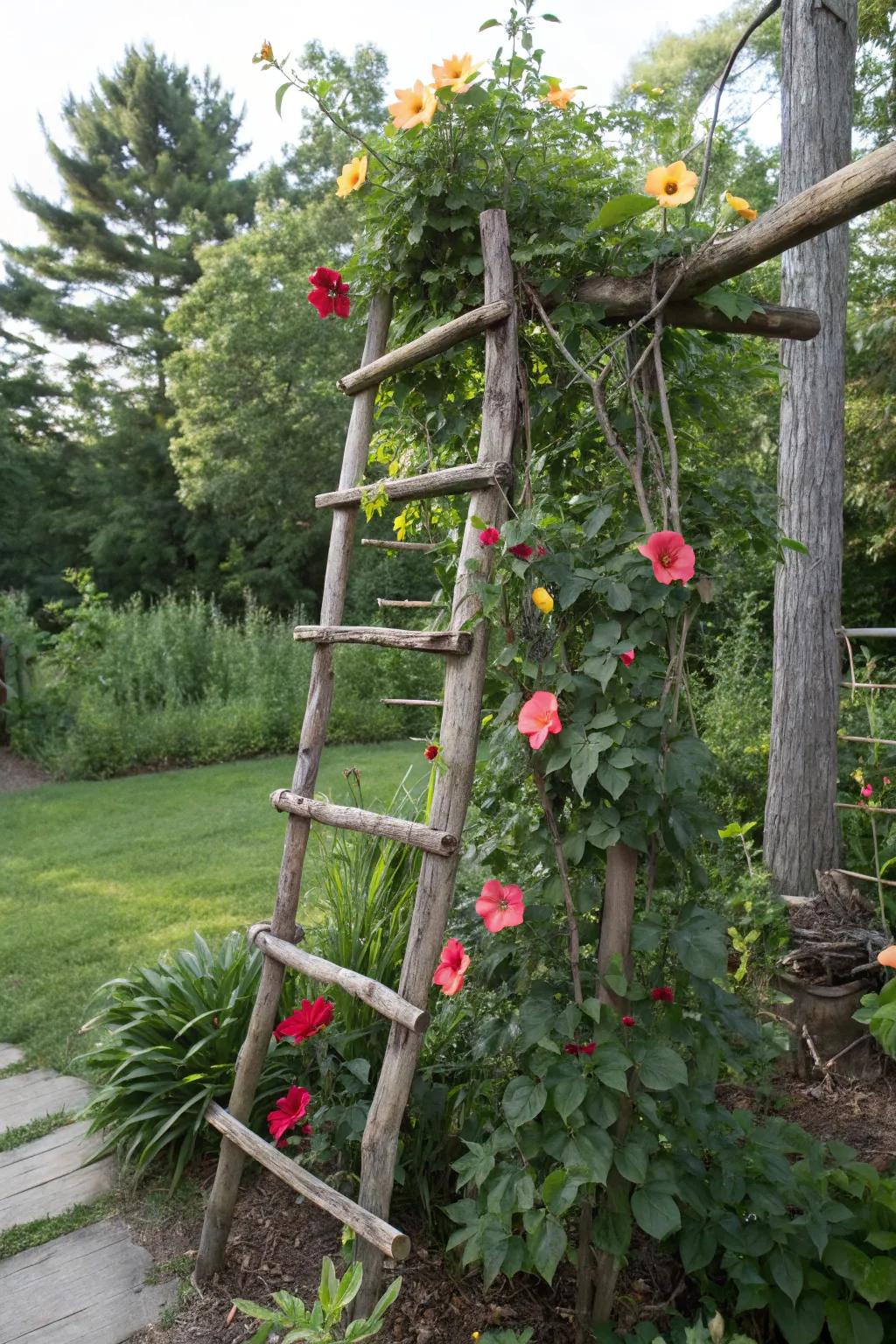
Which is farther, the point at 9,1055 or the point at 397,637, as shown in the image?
the point at 9,1055

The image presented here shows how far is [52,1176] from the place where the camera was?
2387 millimetres

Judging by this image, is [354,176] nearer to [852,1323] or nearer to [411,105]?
[411,105]

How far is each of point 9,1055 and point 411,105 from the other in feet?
9.75

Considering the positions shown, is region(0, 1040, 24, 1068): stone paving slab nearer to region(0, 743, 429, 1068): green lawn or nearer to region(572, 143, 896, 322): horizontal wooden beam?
region(0, 743, 429, 1068): green lawn

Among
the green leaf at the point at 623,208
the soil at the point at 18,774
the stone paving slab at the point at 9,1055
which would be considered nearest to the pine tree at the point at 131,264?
the soil at the point at 18,774

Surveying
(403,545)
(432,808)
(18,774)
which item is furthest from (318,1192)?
(18,774)

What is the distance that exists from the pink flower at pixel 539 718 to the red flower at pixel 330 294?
100 cm

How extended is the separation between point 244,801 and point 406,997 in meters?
4.86

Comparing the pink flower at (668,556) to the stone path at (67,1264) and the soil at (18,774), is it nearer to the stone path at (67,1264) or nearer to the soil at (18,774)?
the stone path at (67,1264)

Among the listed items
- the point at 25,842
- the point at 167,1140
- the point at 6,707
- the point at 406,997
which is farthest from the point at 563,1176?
the point at 6,707

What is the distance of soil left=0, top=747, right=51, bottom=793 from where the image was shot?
7.20 m

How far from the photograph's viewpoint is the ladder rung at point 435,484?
5.61 ft

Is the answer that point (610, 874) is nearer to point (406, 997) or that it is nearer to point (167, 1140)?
point (406, 997)

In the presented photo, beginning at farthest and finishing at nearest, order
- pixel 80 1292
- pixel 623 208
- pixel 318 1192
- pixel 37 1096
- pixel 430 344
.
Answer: pixel 37 1096
pixel 80 1292
pixel 430 344
pixel 318 1192
pixel 623 208
